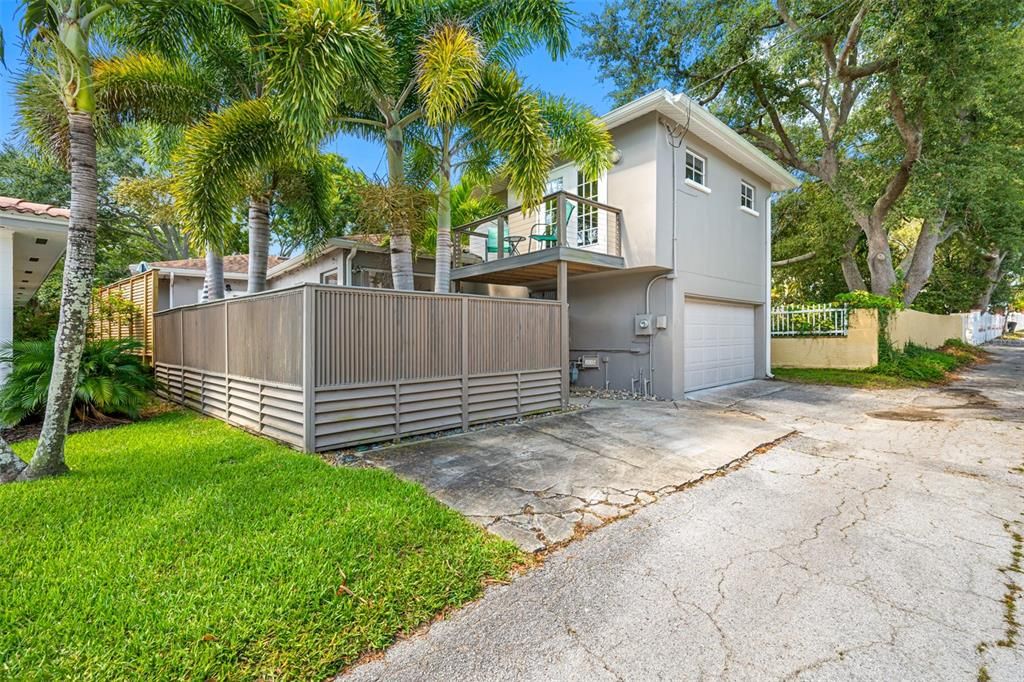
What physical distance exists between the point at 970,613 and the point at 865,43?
12995 mm

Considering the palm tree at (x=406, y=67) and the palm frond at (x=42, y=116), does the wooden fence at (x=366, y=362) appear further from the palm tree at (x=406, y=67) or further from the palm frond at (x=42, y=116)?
the palm frond at (x=42, y=116)

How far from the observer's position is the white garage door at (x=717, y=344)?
9852mm

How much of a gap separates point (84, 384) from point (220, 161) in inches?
152

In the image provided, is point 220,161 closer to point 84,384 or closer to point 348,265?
point 84,384

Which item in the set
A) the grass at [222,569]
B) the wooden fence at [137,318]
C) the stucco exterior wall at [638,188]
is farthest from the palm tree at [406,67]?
the wooden fence at [137,318]

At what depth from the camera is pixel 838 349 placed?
12156 millimetres

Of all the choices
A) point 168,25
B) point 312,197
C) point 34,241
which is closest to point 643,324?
point 312,197

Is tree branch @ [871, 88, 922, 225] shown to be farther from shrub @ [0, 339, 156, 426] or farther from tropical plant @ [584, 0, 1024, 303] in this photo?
shrub @ [0, 339, 156, 426]

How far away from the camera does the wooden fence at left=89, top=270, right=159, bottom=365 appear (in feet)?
32.1

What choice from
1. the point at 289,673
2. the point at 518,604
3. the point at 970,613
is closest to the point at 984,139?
the point at 970,613

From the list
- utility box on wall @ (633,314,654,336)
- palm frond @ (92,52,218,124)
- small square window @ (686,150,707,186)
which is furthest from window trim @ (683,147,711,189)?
palm frond @ (92,52,218,124)

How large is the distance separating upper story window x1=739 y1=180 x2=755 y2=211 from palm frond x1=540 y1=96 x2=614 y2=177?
17.4ft

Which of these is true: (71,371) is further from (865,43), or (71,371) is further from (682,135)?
(865,43)

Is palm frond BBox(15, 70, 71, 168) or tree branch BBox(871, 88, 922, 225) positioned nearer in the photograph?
palm frond BBox(15, 70, 71, 168)
